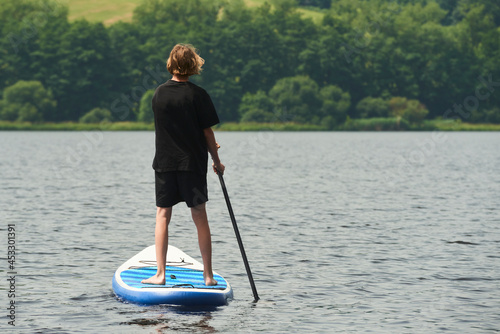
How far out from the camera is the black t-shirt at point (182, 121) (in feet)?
30.2

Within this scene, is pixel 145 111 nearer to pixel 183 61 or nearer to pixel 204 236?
pixel 204 236

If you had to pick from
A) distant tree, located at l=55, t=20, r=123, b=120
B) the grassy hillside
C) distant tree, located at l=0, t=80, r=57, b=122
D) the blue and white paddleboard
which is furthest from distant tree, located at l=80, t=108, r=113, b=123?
the blue and white paddleboard

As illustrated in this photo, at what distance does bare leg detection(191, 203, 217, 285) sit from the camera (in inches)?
371

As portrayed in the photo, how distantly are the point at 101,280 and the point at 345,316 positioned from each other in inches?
142

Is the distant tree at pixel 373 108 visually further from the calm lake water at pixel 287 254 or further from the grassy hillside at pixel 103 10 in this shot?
the calm lake water at pixel 287 254

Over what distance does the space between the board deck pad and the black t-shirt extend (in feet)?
4.56

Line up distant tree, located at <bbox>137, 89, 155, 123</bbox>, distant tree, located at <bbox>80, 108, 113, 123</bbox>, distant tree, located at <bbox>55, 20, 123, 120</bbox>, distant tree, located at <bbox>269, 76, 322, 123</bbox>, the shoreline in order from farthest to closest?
1. distant tree, located at <bbox>55, 20, 123, 120</bbox>
2. distant tree, located at <bbox>269, 76, 322, 123</bbox>
3. distant tree, located at <bbox>80, 108, 113, 123</bbox>
4. the shoreline
5. distant tree, located at <bbox>137, 89, 155, 123</bbox>

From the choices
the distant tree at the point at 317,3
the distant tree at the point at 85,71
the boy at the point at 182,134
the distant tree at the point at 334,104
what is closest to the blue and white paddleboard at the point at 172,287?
the boy at the point at 182,134

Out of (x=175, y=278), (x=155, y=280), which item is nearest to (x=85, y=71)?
(x=175, y=278)

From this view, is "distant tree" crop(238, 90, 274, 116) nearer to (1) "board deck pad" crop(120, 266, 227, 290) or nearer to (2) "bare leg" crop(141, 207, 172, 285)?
(1) "board deck pad" crop(120, 266, 227, 290)

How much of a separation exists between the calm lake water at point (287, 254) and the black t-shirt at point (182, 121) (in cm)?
167

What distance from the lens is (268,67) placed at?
122438mm

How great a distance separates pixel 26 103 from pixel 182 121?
99.6 m

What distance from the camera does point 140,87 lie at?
118562 mm
